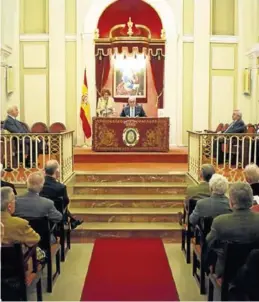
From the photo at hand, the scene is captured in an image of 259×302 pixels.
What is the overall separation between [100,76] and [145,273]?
7.78 m

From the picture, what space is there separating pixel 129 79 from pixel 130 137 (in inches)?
98.3

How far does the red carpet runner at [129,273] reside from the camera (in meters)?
4.48

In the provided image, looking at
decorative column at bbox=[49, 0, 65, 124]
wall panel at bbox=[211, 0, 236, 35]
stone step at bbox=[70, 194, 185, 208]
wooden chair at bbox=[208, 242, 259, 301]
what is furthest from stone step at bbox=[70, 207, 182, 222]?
wall panel at bbox=[211, 0, 236, 35]

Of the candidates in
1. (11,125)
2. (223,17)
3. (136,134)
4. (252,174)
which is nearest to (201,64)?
(223,17)

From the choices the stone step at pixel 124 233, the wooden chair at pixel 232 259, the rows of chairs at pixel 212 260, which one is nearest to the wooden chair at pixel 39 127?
the stone step at pixel 124 233

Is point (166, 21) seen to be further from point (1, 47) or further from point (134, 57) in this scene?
point (1, 47)

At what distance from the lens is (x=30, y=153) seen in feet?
25.0

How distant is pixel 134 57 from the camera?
12086 mm

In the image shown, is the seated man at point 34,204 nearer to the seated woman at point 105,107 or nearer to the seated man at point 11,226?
the seated man at point 11,226

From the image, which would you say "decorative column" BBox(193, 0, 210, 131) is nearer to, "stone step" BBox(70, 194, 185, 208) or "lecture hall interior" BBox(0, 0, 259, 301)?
"lecture hall interior" BBox(0, 0, 259, 301)

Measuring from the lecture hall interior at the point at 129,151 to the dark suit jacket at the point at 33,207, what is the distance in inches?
0.4

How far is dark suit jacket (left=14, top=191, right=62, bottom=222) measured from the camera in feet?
15.3

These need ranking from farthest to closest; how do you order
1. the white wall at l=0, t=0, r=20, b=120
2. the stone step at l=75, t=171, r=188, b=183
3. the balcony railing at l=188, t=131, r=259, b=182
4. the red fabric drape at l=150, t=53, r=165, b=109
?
the red fabric drape at l=150, t=53, r=165, b=109 < the white wall at l=0, t=0, r=20, b=120 < the stone step at l=75, t=171, r=188, b=183 < the balcony railing at l=188, t=131, r=259, b=182

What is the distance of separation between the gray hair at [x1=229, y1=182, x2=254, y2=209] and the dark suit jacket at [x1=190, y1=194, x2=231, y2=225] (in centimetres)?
100
